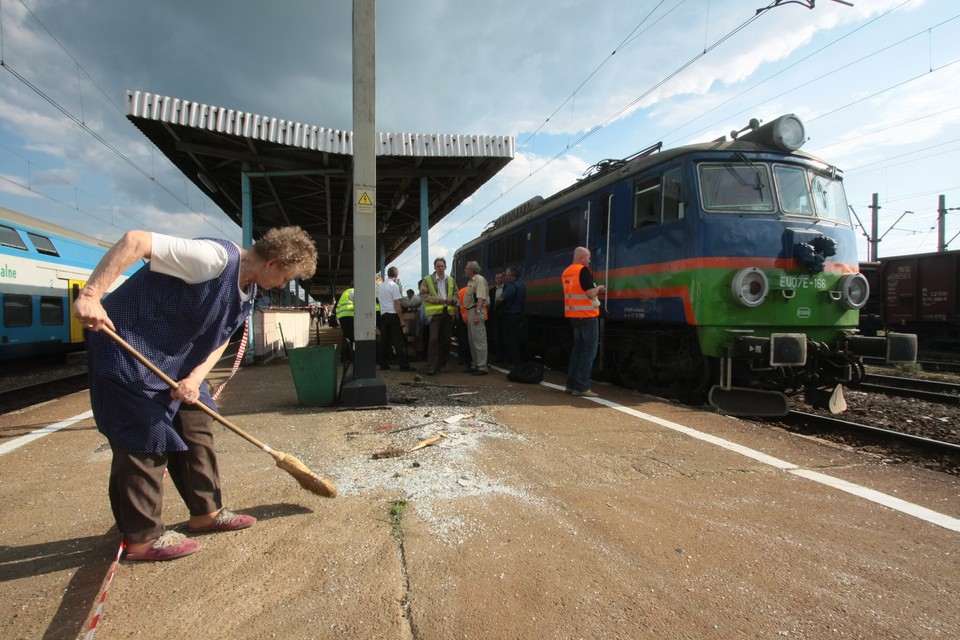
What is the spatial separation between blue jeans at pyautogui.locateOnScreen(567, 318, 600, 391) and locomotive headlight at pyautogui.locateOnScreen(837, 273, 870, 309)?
9.24ft

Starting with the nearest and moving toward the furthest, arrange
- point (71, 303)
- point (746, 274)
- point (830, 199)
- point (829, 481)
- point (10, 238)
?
point (829, 481)
point (746, 274)
point (830, 199)
point (10, 238)
point (71, 303)

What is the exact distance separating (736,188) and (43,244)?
14.2 meters

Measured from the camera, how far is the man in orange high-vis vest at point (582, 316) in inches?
243

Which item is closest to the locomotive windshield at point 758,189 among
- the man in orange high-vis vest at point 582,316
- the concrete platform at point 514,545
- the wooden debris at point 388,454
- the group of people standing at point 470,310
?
the man in orange high-vis vest at point 582,316

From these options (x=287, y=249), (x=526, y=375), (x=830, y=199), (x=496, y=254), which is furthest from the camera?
(x=496, y=254)

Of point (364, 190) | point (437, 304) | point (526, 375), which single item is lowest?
point (526, 375)

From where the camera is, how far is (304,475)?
2.89 m

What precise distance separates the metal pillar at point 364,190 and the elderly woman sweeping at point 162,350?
2879 mm

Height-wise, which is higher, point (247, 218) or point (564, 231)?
point (247, 218)

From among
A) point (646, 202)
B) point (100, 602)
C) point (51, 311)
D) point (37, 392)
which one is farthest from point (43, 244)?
point (646, 202)

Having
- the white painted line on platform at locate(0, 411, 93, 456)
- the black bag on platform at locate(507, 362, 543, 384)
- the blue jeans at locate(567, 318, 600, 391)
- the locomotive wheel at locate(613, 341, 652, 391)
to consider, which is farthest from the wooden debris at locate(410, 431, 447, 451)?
the locomotive wheel at locate(613, 341, 652, 391)

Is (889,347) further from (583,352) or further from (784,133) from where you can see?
(583,352)

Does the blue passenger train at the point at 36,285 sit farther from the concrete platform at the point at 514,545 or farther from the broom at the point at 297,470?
the broom at the point at 297,470

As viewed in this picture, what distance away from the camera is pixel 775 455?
3.99 m
